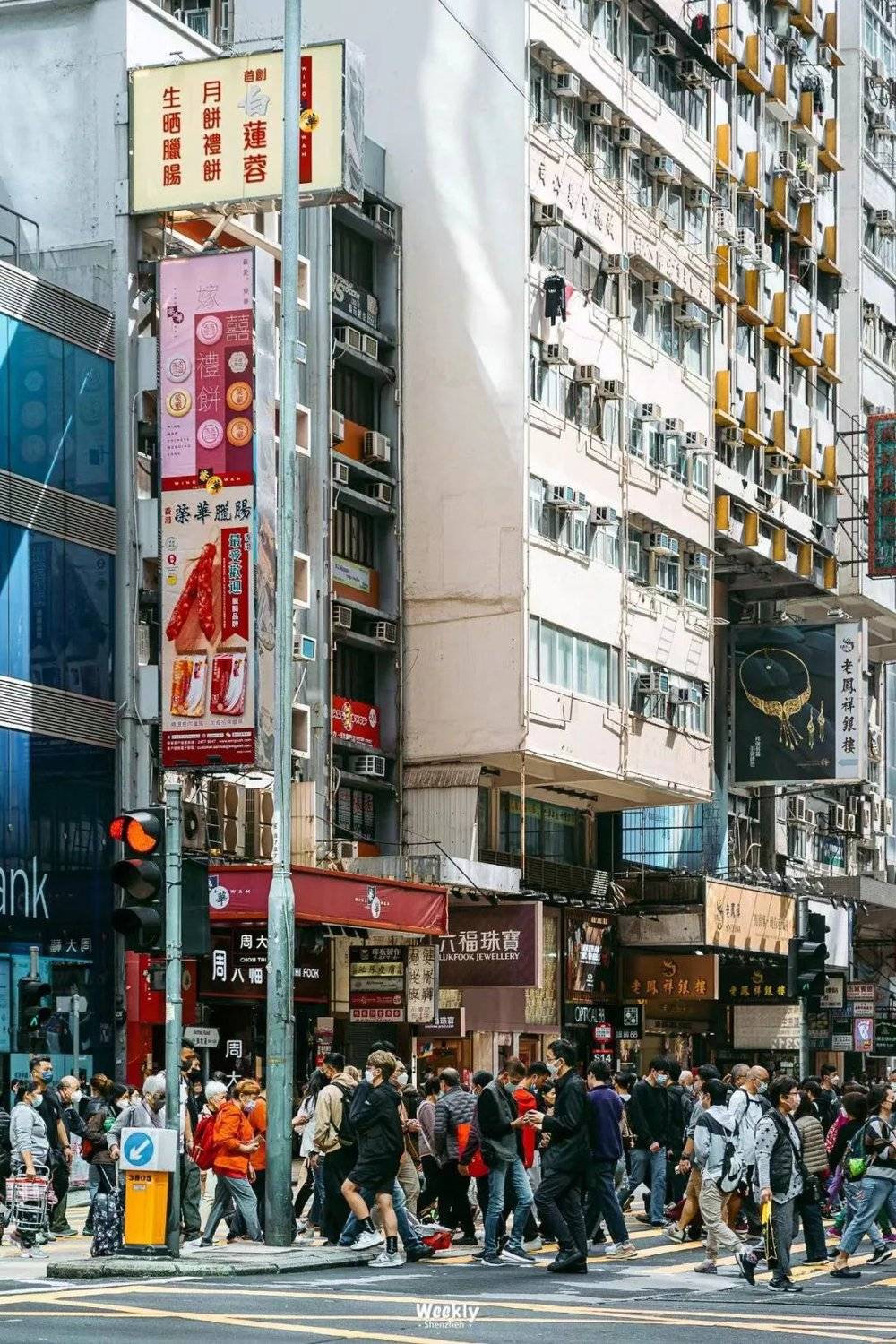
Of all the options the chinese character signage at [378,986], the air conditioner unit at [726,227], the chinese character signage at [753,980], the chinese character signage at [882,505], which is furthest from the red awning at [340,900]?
the chinese character signage at [882,505]

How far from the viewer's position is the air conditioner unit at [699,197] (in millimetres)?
49531

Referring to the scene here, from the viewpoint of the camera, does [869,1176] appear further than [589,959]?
No

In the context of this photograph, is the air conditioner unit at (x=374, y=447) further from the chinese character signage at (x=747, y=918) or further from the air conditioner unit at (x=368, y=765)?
the chinese character signage at (x=747, y=918)

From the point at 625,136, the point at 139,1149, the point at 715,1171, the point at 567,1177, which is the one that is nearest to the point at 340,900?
the point at 715,1171

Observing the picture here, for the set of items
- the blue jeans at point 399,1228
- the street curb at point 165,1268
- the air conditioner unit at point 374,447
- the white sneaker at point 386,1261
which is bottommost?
the white sneaker at point 386,1261

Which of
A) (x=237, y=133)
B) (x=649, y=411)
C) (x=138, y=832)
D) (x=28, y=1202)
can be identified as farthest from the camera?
(x=649, y=411)

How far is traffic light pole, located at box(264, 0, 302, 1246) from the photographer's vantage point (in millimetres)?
22844

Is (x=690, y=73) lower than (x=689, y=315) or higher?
higher

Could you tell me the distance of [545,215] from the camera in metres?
42.3

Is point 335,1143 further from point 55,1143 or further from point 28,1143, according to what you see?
point 55,1143

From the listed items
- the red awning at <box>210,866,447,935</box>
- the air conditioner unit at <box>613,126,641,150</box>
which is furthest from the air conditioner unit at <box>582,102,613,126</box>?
the red awning at <box>210,866,447,935</box>

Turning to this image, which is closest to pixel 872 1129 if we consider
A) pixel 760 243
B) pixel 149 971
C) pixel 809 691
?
pixel 149 971

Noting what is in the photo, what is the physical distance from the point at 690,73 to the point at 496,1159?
31.8 meters

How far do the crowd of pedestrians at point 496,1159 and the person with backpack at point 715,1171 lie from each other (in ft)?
0.06
